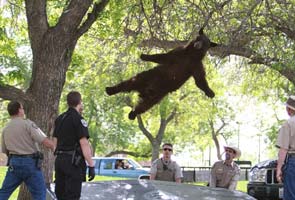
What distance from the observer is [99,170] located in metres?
23.5

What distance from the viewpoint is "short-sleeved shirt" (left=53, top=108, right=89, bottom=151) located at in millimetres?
5180

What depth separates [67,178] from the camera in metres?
5.08

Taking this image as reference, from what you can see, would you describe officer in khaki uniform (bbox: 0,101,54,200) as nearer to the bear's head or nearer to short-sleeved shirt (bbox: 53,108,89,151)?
short-sleeved shirt (bbox: 53,108,89,151)

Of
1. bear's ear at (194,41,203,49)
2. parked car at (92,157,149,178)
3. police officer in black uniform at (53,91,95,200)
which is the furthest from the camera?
parked car at (92,157,149,178)

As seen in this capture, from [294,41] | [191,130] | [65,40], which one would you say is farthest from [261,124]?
[65,40]

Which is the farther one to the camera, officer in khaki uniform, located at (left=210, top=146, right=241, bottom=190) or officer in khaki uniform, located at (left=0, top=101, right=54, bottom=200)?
officer in khaki uniform, located at (left=210, top=146, right=241, bottom=190)

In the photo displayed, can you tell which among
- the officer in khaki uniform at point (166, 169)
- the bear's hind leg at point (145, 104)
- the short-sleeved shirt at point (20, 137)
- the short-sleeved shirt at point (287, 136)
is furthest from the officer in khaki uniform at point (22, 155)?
the short-sleeved shirt at point (287, 136)

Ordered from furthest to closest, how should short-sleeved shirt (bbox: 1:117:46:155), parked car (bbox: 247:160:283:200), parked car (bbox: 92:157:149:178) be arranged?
parked car (bbox: 92:157:149:178) < parked car (bbox: 247:160:283:200) < short-sleeved shirt (bbox: 1:117:46:155)

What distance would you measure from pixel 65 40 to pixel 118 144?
101 feet

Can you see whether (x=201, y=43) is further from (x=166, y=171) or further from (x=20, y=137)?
(x=166, y=171)

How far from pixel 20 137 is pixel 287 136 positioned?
2933 mm

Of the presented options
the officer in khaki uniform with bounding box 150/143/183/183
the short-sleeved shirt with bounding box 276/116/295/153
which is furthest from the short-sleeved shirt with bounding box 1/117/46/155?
the short-sleeved shirt with bounding box 276/116/295/153

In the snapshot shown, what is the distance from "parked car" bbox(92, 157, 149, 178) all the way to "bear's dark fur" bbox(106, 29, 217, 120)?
15.4m

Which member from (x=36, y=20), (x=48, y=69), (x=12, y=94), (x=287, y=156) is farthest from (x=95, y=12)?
(x=287, y=156)
